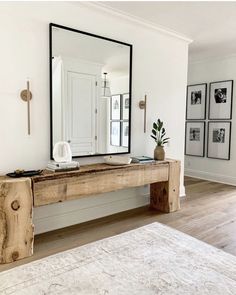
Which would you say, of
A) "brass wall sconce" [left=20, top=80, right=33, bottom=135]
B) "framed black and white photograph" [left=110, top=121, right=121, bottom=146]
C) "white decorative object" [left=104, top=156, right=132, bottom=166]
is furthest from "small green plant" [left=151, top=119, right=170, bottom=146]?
"brass wall sconce" [left=20, top=80, right=33, bottom=135]

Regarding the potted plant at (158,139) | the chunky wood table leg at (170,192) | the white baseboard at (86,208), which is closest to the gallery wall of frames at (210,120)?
the potted plant at (158,139)

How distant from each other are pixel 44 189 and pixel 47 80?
1144mm

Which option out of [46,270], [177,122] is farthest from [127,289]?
[177,122]

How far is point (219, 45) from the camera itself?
4285 mm

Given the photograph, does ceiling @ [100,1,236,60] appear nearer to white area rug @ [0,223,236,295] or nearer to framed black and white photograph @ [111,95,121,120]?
framed black and white photograph @ [111,95,121,120]

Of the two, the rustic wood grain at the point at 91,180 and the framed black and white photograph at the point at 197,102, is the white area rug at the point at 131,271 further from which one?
the framed black and white photograph at the point at 197,102

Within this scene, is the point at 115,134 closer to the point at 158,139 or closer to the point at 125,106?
the point at 125,106

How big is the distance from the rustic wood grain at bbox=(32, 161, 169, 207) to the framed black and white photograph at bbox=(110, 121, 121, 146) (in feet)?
1.34

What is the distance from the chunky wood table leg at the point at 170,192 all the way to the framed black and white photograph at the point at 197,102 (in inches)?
91.7

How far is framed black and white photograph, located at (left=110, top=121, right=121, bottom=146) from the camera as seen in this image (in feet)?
10.5

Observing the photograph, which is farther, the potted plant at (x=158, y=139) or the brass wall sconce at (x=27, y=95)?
the potted plant at (x=158, y=139)

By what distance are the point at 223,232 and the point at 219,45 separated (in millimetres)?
3106

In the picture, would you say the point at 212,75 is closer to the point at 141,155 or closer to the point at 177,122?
the point at 177,122

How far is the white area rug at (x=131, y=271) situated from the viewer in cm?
179
